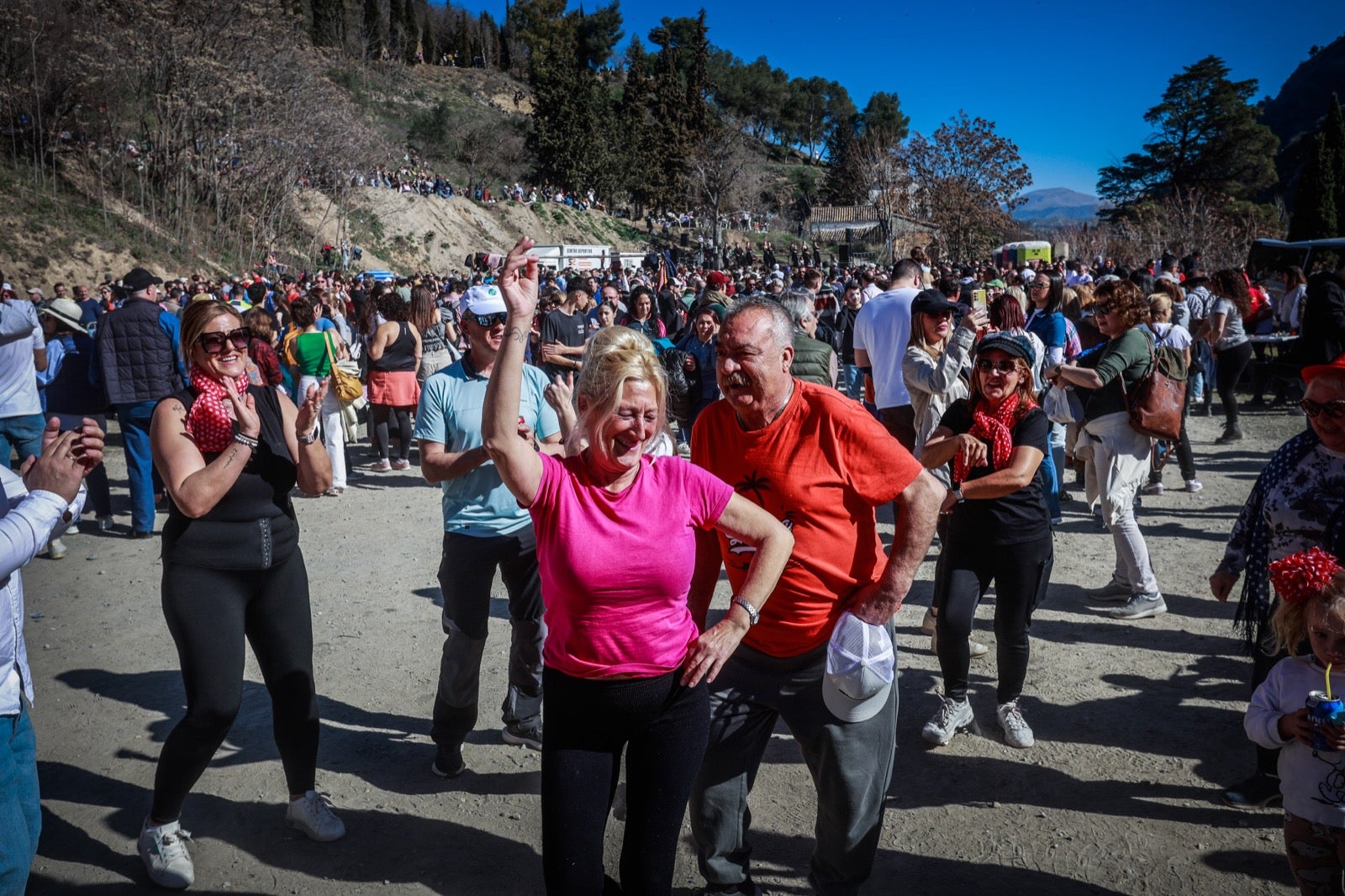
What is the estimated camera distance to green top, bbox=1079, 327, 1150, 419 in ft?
17.9

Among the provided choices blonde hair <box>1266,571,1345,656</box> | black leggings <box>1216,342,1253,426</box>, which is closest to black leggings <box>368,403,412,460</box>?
blonde hair <box>1266,571,1345,656</box>

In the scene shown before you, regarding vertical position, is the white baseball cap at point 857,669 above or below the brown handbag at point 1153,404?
below

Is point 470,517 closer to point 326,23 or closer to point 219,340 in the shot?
point 219,340

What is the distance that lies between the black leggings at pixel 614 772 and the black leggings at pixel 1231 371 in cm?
1022

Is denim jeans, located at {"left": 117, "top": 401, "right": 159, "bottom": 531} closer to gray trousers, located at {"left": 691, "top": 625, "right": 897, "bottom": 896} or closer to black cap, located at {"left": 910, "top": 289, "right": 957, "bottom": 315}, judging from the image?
black cap, located at {"left": 910, "top": 289, "right": 957, "bottom": 315}

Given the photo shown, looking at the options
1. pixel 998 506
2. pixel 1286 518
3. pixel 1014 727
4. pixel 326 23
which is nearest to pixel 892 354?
pixel 998 506

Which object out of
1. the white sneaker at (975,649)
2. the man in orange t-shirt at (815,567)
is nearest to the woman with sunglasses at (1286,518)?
the man in orange t-shirt at (815,567)

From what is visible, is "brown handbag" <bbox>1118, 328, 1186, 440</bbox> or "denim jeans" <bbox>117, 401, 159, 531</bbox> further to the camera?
"denim jeans" <bbox>117, 401, 159, 531</bbox>

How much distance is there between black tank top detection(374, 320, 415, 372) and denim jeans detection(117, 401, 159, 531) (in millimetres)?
2471

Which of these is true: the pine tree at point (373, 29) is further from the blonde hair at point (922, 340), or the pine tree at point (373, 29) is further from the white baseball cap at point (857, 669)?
the white baseball cap at point (857, 669)

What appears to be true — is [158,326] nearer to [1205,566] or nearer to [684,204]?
[1205,566]

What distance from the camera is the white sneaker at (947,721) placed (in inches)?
160

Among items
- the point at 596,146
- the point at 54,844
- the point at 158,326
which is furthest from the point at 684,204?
the point at 54,844

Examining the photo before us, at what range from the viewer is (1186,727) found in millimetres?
4242
